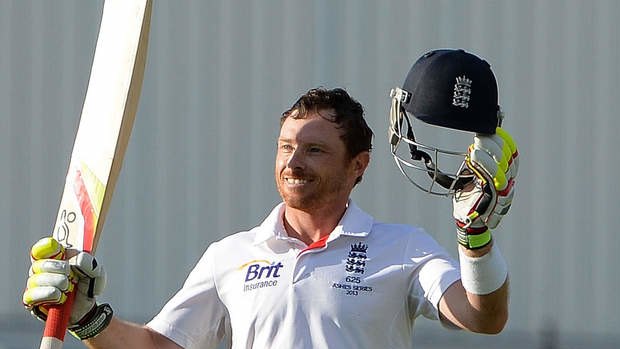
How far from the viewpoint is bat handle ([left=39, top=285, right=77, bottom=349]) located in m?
3.78

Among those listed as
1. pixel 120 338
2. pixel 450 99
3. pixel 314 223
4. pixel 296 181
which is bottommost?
pixel 120 338

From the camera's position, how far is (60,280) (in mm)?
3709

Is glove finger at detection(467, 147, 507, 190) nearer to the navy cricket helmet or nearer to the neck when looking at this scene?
the navy cricket helmet

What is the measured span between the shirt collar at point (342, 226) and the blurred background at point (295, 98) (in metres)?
2.59

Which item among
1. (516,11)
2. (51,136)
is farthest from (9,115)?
(516,11)

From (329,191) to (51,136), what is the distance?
301cm

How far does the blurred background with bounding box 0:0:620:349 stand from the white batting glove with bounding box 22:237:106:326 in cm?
282

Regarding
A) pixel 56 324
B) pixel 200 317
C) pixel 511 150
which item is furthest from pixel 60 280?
pixel 511 150

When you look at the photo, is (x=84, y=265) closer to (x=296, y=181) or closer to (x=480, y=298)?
(x=296, y=181)

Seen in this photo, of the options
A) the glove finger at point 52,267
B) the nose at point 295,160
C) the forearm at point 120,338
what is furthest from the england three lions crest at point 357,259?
the glove finger at point 52,267

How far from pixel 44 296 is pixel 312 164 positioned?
685 mm

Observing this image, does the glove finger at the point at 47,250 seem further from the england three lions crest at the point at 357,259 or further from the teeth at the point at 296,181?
the england three lions crest at the point at 357,259

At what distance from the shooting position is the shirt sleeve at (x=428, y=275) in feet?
12.3

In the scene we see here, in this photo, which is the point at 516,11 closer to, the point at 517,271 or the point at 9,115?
the point at 517,271
